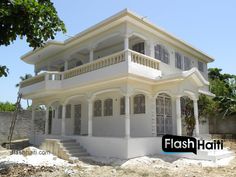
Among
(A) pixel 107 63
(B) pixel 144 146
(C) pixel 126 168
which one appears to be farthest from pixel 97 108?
(C) pixel 126 168

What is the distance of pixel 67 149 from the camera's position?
1327cm

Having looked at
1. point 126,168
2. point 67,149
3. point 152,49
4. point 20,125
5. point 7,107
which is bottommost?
point 126,168

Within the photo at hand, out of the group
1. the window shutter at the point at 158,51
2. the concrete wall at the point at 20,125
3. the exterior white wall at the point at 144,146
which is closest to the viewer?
the exterior white wall at the point at 144,146

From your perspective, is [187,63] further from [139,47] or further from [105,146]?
[105,146]

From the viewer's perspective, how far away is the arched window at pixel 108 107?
15.4m

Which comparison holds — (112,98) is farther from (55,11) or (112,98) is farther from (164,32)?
(55,11)

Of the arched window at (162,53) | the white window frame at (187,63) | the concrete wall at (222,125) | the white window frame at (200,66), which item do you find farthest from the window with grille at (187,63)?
the concrete wall at (222,125)

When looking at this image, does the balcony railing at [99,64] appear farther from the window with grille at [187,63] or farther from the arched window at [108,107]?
the window with grille at [187,63]

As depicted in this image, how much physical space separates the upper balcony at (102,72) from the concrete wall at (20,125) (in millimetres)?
4663

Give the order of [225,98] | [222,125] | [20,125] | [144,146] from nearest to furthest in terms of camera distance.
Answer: [144,146], [225,98], [222,125], [20,125]

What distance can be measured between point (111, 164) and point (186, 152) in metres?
3.79

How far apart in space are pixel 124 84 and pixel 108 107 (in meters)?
3.76

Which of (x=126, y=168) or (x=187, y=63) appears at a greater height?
(x=187, y=63)

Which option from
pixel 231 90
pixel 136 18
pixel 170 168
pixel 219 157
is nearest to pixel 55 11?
pixel 136 18
